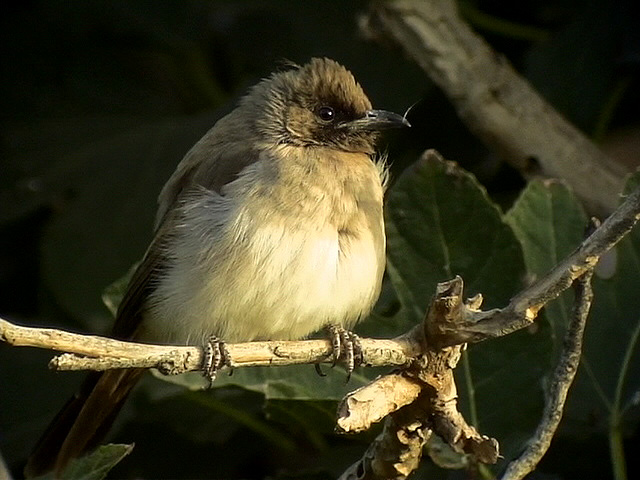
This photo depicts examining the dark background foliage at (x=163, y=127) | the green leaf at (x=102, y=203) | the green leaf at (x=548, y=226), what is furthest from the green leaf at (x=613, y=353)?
the green leaf at (x=102, y=203)

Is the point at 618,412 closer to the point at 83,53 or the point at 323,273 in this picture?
the point at 323,273

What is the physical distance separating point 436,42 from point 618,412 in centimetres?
139

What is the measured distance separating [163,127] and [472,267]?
5.10ft

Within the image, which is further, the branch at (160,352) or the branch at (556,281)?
the branch at (556,281)

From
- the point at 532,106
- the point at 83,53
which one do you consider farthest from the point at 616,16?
the point at 83,53

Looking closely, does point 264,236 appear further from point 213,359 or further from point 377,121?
point 377,121

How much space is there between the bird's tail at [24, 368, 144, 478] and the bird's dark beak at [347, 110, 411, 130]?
1.02m

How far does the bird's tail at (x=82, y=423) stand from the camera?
3967mm

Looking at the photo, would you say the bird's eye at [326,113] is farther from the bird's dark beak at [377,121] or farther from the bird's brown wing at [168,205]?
the bird's brown wing at [168,205]

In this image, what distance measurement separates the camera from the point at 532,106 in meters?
4.23

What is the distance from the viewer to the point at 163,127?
4.68 m

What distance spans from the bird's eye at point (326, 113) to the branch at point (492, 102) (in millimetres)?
362

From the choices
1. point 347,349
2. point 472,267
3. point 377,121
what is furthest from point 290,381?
point 377,121

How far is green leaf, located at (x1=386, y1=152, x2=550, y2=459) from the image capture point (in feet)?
11.5
